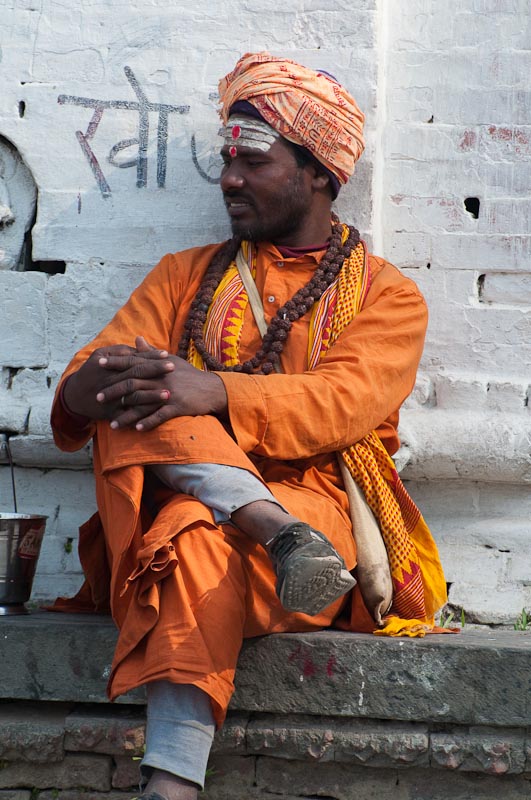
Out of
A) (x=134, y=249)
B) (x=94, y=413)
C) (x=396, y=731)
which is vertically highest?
(x=134, y=249)

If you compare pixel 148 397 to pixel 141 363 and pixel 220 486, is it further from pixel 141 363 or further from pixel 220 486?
pixel 220 486

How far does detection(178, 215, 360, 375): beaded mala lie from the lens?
142 inches

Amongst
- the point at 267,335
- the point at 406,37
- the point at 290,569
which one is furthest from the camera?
the point at 406,37

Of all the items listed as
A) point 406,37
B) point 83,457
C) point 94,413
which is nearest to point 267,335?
point 94,413

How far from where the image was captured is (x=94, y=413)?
3291mm

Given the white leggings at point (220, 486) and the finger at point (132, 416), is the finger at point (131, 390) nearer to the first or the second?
the finger at point (132, 416)

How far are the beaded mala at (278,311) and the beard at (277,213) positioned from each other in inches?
3.9

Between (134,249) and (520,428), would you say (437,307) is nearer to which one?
(520,428)

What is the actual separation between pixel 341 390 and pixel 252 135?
100 centimetres

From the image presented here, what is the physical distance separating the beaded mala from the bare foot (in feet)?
4.47

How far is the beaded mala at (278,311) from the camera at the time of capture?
361cm

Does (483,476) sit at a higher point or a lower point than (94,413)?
lower

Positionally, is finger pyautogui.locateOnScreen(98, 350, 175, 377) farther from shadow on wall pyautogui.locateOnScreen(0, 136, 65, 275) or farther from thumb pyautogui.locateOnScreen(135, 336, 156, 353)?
shadow on wall pyautogui.locateOnScreen(0, 136, 65, 275)

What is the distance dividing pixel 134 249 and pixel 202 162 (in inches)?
16.6
